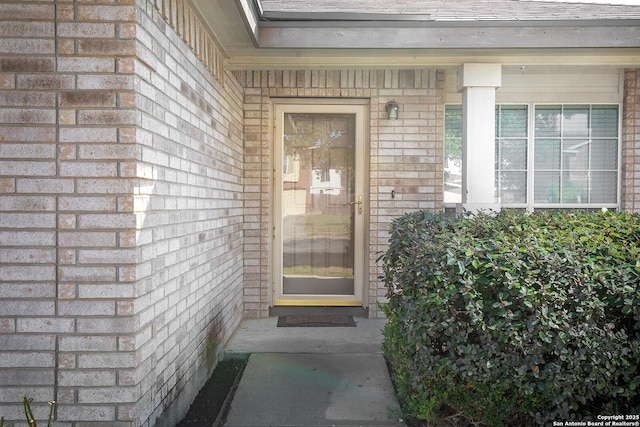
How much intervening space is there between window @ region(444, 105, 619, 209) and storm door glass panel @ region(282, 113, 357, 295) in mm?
1258

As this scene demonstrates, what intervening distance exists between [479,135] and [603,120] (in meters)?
2.29

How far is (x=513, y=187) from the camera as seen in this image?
18.7ft

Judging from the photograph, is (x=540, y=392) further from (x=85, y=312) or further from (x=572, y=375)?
(x=85, y=312)

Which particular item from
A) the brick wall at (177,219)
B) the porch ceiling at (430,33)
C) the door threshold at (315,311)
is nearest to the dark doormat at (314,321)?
the door threshold at (315,311)

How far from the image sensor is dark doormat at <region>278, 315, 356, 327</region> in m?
5.29

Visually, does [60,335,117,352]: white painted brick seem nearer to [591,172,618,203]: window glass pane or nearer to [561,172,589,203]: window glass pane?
[561,172,589,203]: window glass pane

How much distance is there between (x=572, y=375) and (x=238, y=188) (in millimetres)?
3852

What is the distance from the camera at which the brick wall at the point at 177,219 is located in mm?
2559

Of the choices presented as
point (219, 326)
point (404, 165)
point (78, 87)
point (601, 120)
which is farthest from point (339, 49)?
point (601, 120)

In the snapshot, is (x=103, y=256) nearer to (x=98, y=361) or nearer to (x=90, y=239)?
(x=90, y=239)

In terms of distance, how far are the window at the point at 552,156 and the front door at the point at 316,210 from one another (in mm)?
1239

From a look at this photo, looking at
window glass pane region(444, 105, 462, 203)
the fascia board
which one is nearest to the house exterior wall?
the fascia board

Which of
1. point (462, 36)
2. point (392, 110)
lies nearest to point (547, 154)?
point (392, 110)

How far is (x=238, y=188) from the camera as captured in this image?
211 inches
